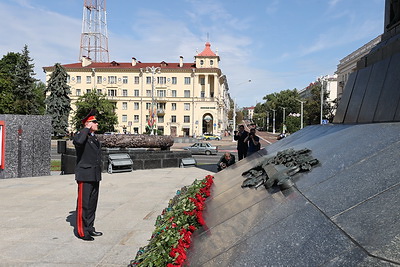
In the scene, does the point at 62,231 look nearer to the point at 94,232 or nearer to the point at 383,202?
the point at 94,232

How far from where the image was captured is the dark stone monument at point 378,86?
167 inches

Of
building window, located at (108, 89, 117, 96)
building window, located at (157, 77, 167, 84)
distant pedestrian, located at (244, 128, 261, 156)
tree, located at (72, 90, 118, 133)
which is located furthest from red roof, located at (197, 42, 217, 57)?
distant pedestrian, located at (244, 128, 261, 156)

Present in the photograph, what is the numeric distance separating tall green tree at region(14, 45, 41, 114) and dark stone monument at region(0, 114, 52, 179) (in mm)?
32456

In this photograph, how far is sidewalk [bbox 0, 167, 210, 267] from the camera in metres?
3.46

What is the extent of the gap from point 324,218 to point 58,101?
141 feet

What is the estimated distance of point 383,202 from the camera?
1976 mm

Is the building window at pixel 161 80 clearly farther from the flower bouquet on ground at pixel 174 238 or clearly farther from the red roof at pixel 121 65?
the flower bouquet on ground at pixel 174 238

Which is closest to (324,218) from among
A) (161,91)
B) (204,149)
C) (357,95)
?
(357,95)

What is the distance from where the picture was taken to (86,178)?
4137mm

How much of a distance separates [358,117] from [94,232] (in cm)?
438

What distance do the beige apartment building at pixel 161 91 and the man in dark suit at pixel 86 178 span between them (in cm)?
5303

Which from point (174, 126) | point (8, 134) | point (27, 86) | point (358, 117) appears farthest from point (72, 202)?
point (174, 126)

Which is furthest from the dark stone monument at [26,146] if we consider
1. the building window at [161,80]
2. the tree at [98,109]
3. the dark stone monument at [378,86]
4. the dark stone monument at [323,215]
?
the building window at [161,80]

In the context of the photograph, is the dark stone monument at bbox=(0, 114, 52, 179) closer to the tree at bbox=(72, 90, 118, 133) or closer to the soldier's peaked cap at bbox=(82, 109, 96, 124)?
the soldier's peaked cap at bbox=(82, 109, 96, 124)
